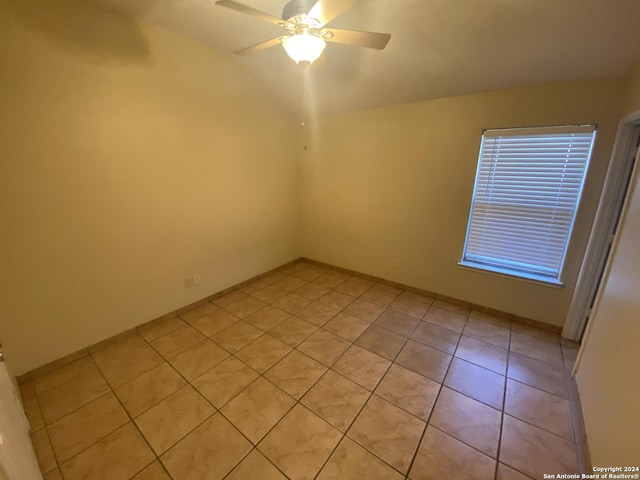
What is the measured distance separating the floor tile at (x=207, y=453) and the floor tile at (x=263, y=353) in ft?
1.61

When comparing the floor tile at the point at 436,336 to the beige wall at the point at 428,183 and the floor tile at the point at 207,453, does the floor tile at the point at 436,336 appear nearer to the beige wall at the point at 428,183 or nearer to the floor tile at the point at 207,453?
the beige wall at the point at 428,183

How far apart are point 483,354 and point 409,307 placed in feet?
2.68

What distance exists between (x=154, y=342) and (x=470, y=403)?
2.56 m

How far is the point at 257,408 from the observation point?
1666mm

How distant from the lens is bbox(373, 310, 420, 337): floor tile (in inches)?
96.8

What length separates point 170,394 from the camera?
5.78ft

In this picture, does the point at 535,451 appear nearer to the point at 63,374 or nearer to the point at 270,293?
the point at 270,293

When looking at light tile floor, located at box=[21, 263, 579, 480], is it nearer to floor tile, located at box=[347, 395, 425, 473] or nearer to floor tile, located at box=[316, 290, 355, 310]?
floor tile, located at box=[347, 395, 425, 473]

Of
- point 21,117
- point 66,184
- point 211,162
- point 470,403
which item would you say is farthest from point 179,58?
point 470,403

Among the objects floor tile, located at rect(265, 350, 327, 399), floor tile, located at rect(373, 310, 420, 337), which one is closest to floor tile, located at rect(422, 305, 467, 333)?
floor tile, located at rect(373, 310, 420, 337)

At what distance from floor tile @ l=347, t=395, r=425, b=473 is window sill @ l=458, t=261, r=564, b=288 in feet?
5.69

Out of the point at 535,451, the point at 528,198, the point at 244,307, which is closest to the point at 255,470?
the point at 535,451

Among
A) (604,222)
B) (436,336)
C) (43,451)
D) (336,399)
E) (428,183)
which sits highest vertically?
(428,183)

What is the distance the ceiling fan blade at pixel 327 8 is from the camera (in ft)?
3.99
